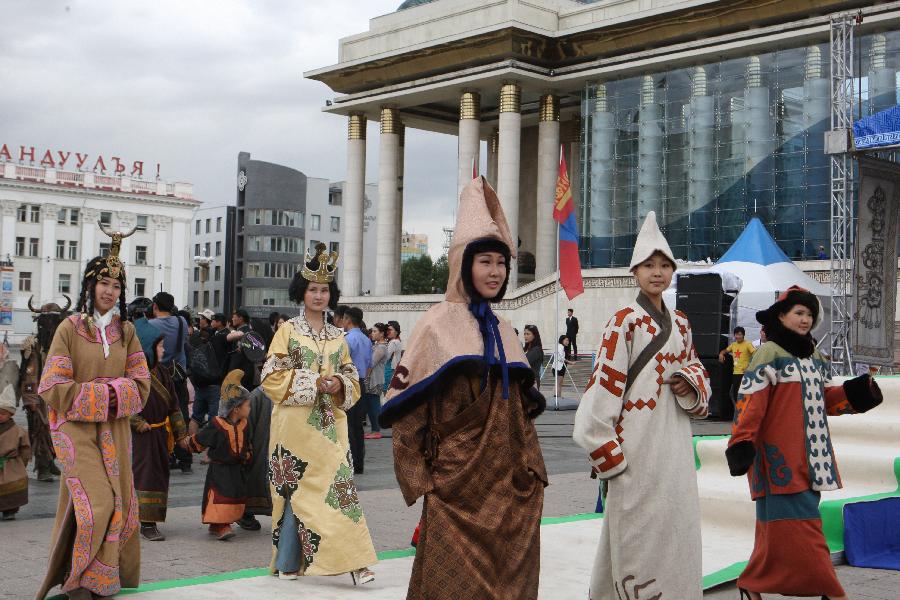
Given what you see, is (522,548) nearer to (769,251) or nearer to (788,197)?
(769,251)

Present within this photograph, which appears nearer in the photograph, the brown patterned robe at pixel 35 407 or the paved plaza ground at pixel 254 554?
the paved plaza ground at pixel 254 554

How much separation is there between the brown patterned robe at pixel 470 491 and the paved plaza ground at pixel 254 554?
227cm

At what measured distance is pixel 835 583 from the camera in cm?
586

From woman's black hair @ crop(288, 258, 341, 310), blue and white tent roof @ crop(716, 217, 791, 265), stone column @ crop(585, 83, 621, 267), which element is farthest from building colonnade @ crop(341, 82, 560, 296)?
woman's black hair @ crop(288, 258, 341, 310)

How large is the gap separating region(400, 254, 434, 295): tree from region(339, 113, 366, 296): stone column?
47363 mm

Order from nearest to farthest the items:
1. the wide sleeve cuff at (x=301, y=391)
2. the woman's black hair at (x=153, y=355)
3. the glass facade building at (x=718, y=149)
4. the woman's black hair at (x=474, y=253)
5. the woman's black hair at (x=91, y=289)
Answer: the woman's black hair at (x=474, y=253) → the woman's black hair at (x=91, y=289) → the wide sleeve cuff at (x=301, y=391) → the woman's black hair at (x=153, y=355) → the glass facade building at (x=718, y=149)

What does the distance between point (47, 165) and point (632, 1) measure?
60.7 m

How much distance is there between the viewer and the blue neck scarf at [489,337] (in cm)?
443

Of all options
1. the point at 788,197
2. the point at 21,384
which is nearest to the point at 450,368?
the point at 21,384

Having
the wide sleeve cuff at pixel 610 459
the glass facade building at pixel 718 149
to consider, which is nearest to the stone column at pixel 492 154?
the glass facade building at pixel 718 149

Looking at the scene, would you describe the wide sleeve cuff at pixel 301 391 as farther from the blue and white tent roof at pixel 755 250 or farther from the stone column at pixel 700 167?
the stone column at pixel 700 167

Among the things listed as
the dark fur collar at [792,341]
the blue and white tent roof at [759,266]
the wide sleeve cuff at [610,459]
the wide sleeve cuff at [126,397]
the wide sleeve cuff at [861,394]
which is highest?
the blue and white tent roof at [759,266]

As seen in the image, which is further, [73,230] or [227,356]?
[73,230]

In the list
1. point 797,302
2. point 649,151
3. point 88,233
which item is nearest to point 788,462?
point 797,302
